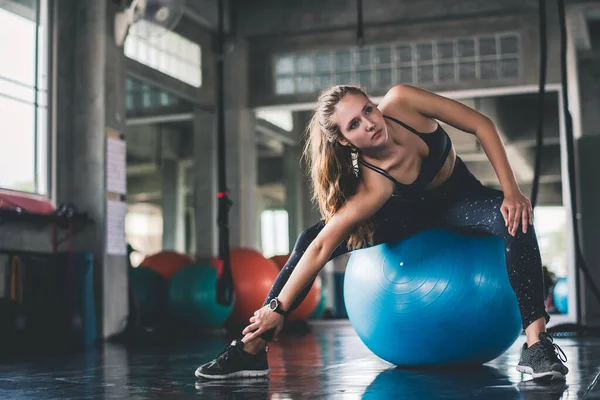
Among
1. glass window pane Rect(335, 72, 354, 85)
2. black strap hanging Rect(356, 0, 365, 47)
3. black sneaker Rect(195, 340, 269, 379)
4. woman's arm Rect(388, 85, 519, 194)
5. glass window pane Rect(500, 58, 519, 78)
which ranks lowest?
black sneaker Rect(195, 340, 269, 379)

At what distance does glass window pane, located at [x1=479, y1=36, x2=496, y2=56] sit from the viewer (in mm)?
7379

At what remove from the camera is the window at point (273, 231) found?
17.2 metres

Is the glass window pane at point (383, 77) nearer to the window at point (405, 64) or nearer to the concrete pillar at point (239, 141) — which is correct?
the window at point (405, 64)

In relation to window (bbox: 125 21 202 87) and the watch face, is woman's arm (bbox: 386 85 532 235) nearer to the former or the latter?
the watch face

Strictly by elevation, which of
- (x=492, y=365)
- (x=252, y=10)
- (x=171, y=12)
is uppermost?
(x=252, y=10)

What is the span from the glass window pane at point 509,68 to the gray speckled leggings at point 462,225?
4.70 meters

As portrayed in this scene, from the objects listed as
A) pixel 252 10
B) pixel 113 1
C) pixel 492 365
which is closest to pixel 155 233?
pixel 252 10

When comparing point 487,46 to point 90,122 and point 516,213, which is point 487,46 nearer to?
point 90,122

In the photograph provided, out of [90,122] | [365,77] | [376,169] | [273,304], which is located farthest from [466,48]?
[273,304]

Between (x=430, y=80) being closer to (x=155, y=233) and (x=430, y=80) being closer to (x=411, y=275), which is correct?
(x=411, y=275)

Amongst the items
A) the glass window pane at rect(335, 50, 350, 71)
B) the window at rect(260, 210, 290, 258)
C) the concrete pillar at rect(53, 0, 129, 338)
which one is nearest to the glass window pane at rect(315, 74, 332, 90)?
the glass window pane at rect(335, 50, 350, 71)

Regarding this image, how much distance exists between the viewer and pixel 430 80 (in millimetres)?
7531

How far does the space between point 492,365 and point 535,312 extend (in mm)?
568

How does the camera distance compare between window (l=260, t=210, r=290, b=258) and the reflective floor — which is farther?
window (l=260, t=210, r=290, b=258)
